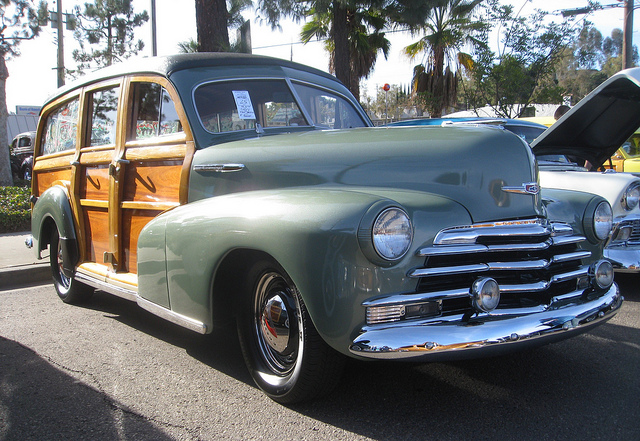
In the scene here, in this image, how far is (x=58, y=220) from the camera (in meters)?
4.38

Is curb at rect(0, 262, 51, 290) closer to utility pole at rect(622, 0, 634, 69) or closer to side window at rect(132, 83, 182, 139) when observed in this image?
side window at rect(132, 83, 182, 139)

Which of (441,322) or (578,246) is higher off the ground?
(578,246)

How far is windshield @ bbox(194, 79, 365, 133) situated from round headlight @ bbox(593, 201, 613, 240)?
1.76 m

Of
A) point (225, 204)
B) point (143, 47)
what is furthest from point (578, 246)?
point (143, 47)

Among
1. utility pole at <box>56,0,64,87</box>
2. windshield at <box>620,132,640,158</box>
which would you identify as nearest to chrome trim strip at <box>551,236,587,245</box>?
windshield at <box>620,132,640,158</box>

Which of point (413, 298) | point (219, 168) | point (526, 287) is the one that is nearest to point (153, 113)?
point (219, 168)

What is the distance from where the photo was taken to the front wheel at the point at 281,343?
238cm

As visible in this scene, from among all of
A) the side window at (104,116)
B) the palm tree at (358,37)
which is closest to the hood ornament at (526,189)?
the side window at (104,116)

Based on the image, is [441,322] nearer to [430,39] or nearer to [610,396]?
[610,396]

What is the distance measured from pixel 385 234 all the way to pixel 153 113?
2.09m

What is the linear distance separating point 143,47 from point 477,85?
19.1 meters

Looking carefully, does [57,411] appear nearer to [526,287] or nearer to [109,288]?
[109,288]

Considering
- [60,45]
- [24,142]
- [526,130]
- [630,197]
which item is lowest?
[630,197]

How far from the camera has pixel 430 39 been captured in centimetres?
1934
